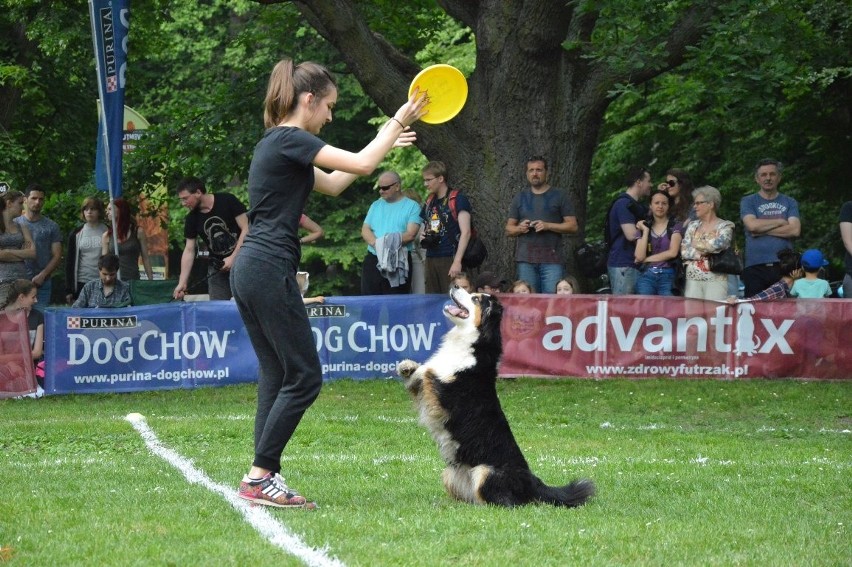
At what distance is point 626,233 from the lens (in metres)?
13.7

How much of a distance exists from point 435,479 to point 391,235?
659 cm

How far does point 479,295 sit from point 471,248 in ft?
22.5

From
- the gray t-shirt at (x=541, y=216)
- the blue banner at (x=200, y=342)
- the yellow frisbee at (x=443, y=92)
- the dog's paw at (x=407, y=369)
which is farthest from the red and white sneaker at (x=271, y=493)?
the gray t-shirt at (x=541, y=216)

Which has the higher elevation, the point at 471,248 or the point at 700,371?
the point at 471,248

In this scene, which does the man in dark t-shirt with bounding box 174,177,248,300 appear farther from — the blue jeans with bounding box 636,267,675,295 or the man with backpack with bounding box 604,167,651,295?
the blue jeans with bounding box 636,267,675,295

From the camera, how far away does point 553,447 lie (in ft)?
30.7

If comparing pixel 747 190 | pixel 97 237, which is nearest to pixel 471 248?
pixel 97 237

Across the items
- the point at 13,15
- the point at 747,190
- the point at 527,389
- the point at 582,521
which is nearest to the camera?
the point at 582,521

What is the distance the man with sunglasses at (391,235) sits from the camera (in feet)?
45.8

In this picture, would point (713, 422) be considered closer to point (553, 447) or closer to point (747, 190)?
point (553, 447)

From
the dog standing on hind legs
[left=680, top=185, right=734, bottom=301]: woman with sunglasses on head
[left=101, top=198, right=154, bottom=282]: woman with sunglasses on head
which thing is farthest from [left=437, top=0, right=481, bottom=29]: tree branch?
the dog standing on hind legs

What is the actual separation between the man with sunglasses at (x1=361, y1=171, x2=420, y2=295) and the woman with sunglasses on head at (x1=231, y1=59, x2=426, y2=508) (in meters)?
7.71

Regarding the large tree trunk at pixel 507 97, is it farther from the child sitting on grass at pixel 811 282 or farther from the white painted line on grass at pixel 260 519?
the white painted line on grass at pixel 260 519

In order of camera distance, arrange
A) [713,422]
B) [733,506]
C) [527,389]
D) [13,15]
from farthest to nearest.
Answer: [13,15], [527,389], [713,422], [733,506]
